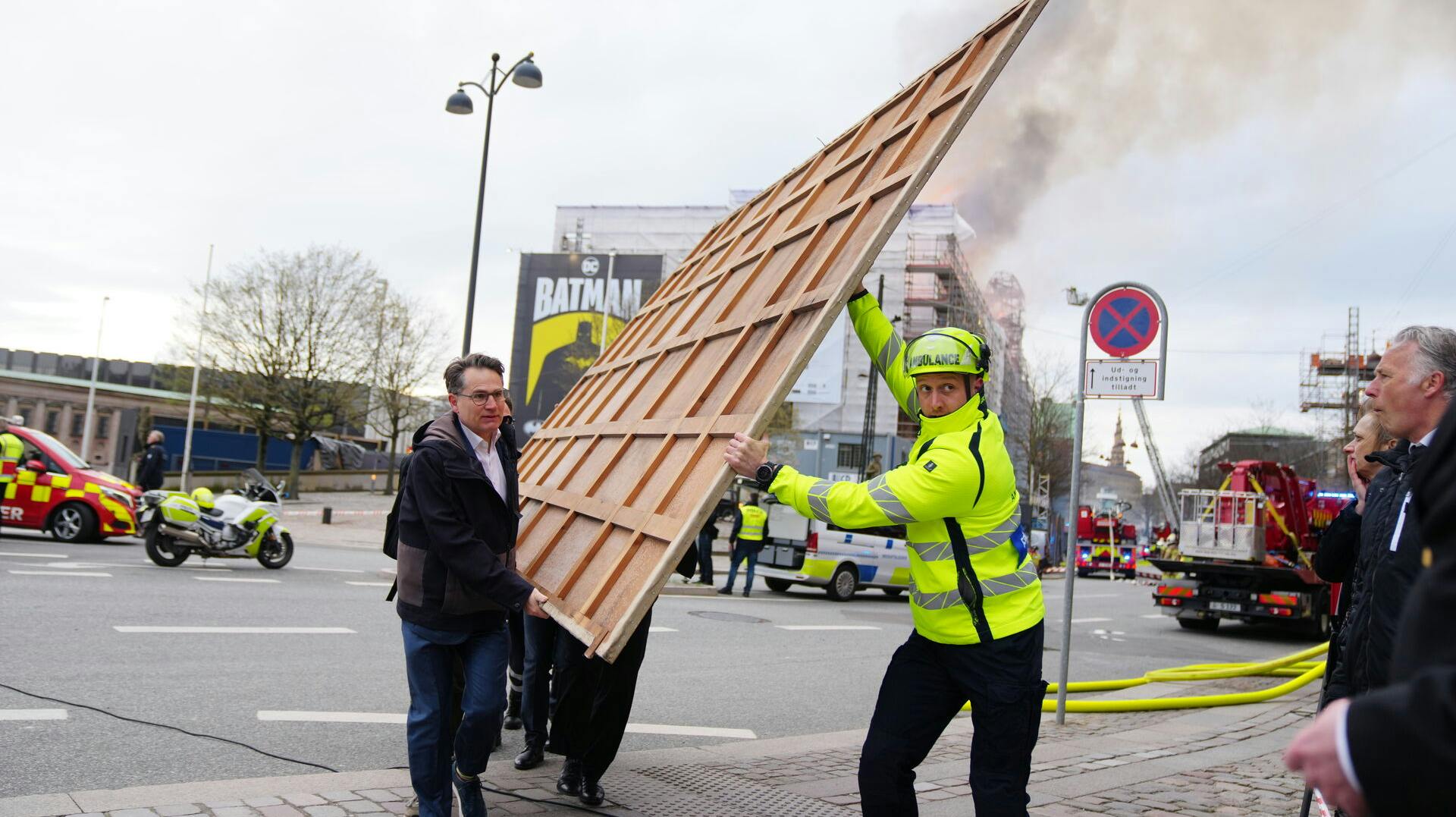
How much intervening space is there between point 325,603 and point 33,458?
7.65 metres

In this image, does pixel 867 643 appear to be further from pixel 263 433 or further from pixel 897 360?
pixel 263 433

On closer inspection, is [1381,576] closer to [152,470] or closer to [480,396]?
[480,396]

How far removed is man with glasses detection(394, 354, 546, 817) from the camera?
159 inches

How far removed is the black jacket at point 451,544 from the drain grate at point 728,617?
932 centimetres

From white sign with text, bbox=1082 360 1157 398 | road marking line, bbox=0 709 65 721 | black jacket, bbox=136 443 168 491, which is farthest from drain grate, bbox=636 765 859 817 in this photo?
black jacket, bbox=136 443 168 491

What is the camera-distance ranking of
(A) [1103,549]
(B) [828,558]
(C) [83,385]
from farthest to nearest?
(C) [83,385] → (A) [1103,549] → (B) [828,558]

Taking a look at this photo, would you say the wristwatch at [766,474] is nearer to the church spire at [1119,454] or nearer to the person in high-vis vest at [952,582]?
the person in high-vis vest at [952,582]

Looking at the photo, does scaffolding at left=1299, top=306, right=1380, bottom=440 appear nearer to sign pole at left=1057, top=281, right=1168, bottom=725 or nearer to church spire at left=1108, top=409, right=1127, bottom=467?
sign pole at left=1057, top=281, right=1168, bottom=725

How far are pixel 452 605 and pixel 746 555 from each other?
1464 cm

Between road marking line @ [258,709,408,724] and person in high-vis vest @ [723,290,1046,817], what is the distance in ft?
12.8

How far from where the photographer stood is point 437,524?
13.4ft

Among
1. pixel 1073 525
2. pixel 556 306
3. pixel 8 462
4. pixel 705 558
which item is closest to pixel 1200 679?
pixel 1073 525

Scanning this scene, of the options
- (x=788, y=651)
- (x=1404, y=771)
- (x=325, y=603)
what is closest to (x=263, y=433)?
(x=325, y=603)

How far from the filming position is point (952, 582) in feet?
11.6
